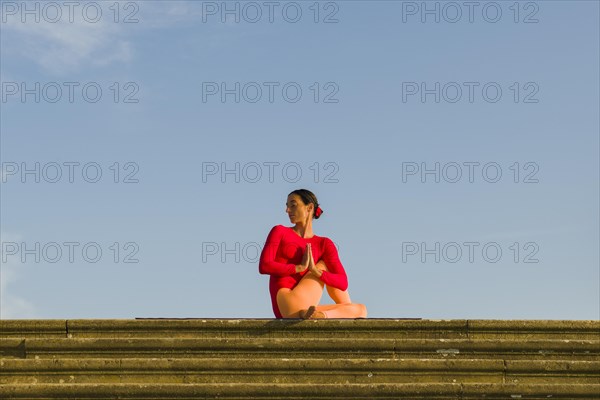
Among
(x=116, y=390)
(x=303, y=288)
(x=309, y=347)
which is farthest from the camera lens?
(x=303, y=288)

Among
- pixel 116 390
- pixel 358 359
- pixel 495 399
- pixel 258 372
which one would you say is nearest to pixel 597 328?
pixel 495 399

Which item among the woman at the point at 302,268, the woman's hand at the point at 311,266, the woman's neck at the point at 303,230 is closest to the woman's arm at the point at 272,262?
the woman at the point at 302,268

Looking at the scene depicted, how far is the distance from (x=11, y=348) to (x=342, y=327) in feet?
11.9

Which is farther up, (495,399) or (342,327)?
(342,327)

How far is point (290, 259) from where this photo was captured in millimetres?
13008

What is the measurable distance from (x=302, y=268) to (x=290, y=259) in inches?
11.8

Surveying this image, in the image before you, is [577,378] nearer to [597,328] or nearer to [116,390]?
[597,328]

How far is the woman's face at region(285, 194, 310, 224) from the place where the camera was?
13.2 m

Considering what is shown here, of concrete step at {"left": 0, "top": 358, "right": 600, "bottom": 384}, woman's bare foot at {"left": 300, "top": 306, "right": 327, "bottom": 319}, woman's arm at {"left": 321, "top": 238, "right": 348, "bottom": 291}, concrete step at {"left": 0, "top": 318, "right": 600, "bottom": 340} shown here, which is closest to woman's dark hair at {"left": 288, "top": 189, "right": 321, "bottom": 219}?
woman's arm at {"left": 321, "top": 238, "right": 348, "bottom": 291}

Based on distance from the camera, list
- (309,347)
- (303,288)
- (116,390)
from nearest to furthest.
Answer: (116,390) < (309,347) < (303,288)

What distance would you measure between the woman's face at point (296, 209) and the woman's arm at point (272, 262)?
40 cm

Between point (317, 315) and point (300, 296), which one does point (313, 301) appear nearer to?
point (300, 296)

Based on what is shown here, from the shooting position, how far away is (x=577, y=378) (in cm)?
1121

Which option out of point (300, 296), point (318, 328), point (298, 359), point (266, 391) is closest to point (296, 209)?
point (300, 296)
